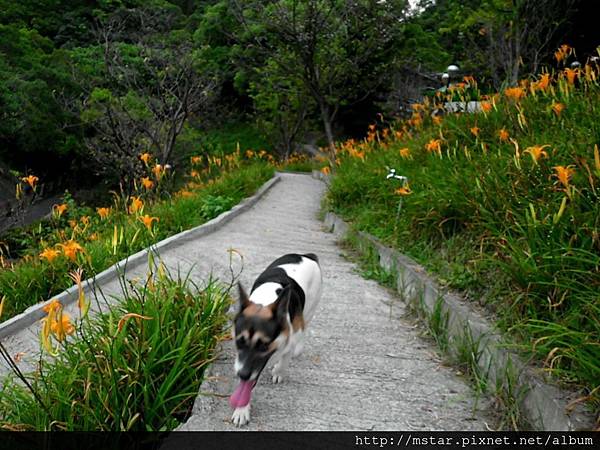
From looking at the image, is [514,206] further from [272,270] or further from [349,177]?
[349,177]

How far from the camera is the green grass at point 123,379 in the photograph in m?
2.29

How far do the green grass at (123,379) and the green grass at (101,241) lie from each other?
417 millimetres

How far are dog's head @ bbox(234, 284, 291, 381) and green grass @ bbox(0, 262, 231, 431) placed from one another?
45 centimetres

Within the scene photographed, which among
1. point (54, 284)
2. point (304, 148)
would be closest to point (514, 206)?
point (54, 284)

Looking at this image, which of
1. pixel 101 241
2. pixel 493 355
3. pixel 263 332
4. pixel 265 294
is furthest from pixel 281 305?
pixel 101 241

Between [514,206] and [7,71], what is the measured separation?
1933cm

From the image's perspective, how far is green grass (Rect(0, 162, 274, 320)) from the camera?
4883 millimetres

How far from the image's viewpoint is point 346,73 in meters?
16.0

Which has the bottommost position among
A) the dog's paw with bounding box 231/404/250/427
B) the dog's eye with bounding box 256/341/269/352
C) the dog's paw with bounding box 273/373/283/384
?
the dog's paw with bounding box 273/373/283/384

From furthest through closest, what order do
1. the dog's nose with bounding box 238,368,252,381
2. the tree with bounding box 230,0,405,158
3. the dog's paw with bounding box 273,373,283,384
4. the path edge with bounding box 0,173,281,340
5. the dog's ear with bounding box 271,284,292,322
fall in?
the tree with bounding box 230,0,405,158
the path edge with bounding box 0,173,281,340
the dog's paw with bounding box 273,373,283,384
the dog's ear with bounding box 271,284,292,322
the dog's nose with bounding box 238,368,252,381

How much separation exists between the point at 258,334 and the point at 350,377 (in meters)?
1.00

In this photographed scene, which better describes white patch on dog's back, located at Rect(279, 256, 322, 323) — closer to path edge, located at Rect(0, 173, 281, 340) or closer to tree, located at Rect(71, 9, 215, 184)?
path edge, located at Rect(0, 173, 281, 340)

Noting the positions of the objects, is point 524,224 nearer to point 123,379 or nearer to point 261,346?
point 261,346

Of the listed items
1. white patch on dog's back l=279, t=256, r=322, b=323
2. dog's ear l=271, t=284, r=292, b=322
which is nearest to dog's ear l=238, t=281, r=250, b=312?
dog's ear l=271, t=284, r=292, b=322
